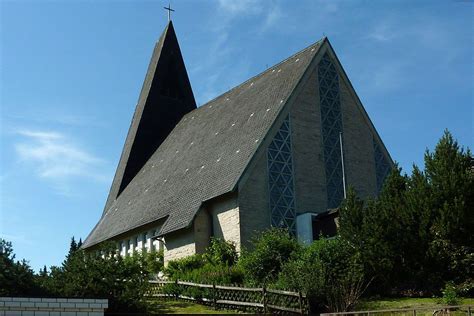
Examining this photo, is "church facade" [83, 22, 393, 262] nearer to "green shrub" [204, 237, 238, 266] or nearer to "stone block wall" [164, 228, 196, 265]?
"stone block wall" [164, 228, 196, 265]

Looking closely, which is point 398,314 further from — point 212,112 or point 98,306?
point 212,112

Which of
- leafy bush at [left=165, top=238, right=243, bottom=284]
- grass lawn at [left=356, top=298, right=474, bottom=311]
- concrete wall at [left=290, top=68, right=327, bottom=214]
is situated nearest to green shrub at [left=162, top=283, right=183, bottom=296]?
leafy bush at [left=165, top=238, right=243, bottom=284]

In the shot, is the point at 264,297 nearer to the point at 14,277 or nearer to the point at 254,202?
the point at 14,277

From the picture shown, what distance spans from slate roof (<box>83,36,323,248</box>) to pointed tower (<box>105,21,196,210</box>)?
1.31 m

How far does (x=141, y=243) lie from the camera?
111ft

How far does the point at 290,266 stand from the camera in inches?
776

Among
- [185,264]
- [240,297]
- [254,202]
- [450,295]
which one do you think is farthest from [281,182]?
[450,295]

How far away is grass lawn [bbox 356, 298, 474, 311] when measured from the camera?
58.0 ft

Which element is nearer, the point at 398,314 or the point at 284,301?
the point at 398,314

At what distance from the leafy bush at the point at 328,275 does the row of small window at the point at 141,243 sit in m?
12.1

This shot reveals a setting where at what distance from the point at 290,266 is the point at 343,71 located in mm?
16250

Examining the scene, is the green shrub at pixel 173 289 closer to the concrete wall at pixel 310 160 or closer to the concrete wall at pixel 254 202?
the concrete wall at pixel 254 202

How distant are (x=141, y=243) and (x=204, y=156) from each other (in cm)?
571

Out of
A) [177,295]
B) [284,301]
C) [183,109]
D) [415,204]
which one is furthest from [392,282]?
[183,109]
